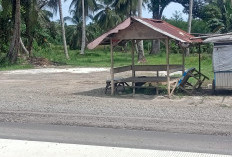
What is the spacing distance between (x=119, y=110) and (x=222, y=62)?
15.2 feet

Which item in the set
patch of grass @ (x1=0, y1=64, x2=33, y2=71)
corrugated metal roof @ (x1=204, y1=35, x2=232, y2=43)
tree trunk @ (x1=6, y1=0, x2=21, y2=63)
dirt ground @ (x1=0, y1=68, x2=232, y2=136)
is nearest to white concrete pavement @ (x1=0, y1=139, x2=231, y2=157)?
dirt ground @ (x1=0, y1=68, x2=232, y2=136)

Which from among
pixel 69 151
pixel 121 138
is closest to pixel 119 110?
pixel 121 138

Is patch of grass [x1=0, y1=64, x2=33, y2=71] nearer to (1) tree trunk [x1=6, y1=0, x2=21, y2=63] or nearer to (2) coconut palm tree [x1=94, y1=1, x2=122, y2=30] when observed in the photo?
(1) tree trunk [x1=6, y1=0, x2=21, y2=63]

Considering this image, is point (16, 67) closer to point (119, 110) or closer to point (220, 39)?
point (220, 39)

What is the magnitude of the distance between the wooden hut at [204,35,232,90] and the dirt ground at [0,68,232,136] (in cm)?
49

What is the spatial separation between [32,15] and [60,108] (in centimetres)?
2390

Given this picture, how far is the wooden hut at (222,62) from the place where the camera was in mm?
13711

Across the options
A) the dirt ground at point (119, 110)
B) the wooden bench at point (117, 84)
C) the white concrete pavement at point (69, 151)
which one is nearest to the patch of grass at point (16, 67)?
the dirt ground at point (119, 110)

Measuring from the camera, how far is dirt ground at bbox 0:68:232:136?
928 centimetres

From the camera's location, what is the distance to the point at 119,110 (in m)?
11.3

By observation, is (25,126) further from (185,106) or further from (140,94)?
(140,94)

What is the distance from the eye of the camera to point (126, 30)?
14.3m

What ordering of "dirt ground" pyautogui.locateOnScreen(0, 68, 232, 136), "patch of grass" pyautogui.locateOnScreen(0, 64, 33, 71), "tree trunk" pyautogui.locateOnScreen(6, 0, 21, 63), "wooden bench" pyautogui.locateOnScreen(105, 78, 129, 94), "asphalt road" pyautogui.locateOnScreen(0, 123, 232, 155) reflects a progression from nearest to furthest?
1. "asphalt road" pyautogui.locateOnScreen(0, 123, 232, 155)
2. "dirt ground" pyautogui.locateOnScreen(0, 68, 232, 136)
3. "wooden bench" pyautogui.locateOnScreen(105, 78, 129, 94)
4. "patch of grass" pyautogui.locateOnScreen(0, 64, 33, 71)
5. "tree trunk" pyautogui.locateOnScreen(6, 0, 21, 63)

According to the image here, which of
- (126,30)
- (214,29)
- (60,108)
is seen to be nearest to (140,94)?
(126,30)
